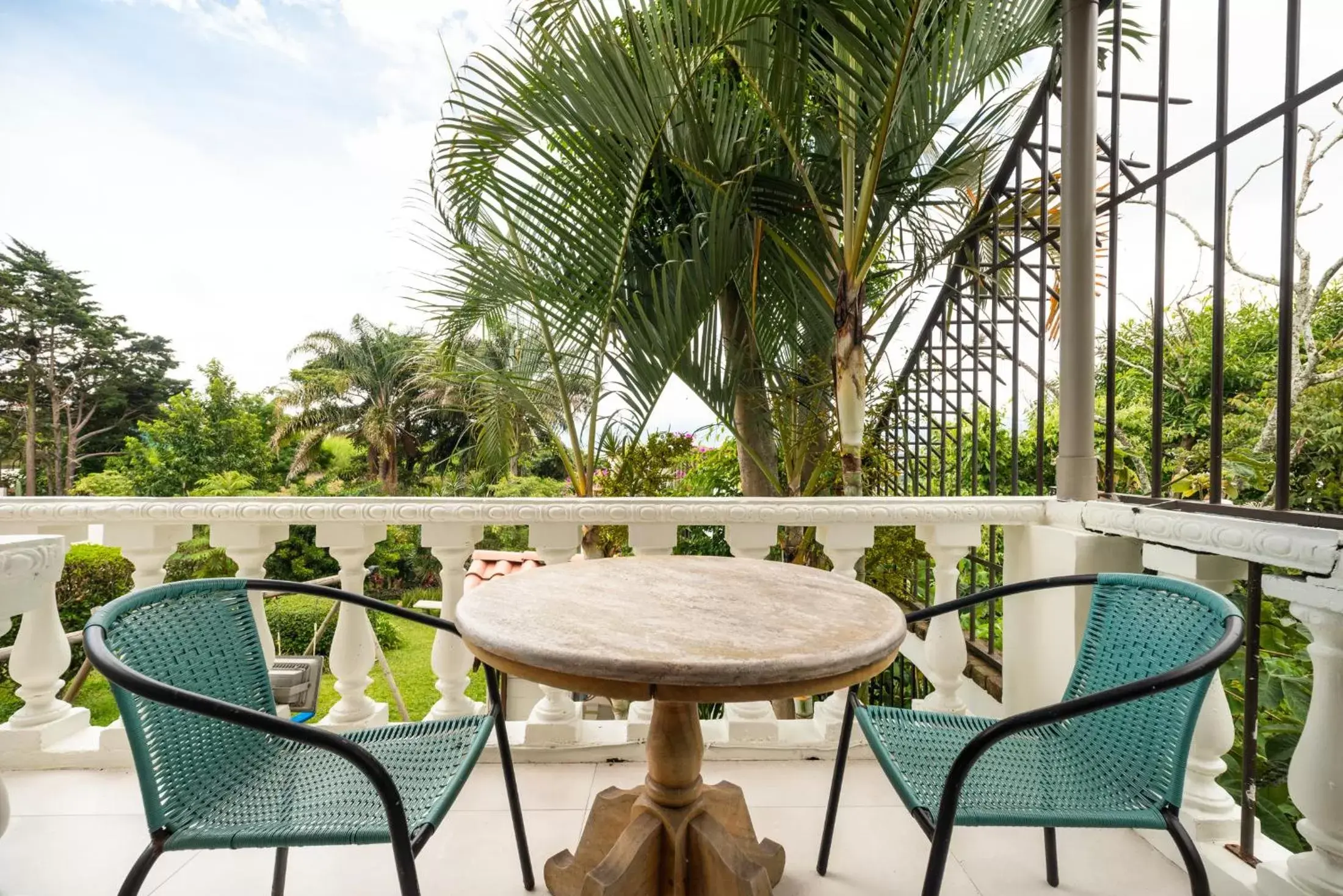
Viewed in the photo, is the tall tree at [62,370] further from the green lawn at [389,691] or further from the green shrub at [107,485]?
the green lawn at [389,691]

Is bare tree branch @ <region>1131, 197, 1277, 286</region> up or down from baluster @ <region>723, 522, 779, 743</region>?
up

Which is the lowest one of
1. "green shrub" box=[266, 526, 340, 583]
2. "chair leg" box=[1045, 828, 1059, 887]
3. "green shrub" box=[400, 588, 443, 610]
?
"green shrub" box=[400, 588, 443, 610]

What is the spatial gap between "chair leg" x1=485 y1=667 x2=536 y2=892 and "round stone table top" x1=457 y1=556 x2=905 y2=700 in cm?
21

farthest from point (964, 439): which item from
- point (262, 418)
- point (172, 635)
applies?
point (262, 418)

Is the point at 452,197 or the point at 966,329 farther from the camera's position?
the point at 966,329

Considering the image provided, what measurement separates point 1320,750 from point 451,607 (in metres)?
1.72

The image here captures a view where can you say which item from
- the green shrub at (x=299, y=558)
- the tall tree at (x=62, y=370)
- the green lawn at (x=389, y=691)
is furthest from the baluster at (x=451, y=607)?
the tall tree at (x=62, y=370)

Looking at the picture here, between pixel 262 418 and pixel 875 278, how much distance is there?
2065 centimetres

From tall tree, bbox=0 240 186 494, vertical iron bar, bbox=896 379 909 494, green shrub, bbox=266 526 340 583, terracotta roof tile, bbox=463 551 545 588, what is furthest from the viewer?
tall tree, bbox=0 240 186 494

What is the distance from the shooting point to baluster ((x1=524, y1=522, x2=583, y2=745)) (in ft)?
5.33

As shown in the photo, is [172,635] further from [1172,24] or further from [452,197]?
[1172,24]

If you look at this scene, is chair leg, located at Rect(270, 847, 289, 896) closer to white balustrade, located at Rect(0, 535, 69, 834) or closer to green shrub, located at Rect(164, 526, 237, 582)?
white balustrade, located at Rect(0, 535, 69, 834)

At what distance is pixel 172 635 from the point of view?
1029mm

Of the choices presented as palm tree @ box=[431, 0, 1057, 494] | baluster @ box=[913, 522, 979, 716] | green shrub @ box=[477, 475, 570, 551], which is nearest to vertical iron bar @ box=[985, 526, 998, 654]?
baluster @ box=[913, 522, 979, 716]
